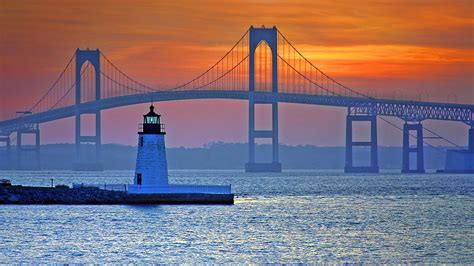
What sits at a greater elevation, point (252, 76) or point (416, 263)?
point (252, 76)

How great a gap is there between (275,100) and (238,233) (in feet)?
189

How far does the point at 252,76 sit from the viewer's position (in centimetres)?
8881

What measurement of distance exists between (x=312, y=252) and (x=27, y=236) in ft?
21.0

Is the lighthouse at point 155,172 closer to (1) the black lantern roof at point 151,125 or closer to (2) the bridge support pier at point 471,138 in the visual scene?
(1) the black lantern roof at point 151,125

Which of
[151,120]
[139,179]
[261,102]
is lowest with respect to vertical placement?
[139,179]

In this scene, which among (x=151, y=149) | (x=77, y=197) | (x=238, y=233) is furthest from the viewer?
(x=77, y=197)

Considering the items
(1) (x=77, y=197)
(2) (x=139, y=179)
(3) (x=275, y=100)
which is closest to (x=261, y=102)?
(3) (x=275, y=100)

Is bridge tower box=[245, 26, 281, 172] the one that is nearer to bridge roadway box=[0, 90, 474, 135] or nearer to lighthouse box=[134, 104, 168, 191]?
bridge roadway box=[0, 90, 474, 135]

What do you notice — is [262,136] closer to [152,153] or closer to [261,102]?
[261,102]

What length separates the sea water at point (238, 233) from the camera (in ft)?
80.0

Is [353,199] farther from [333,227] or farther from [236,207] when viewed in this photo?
[333,227]

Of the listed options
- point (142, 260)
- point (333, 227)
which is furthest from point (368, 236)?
point (142, 260)

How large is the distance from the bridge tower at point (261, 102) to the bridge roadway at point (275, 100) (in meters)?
0.66

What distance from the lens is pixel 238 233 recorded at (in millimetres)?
29078
